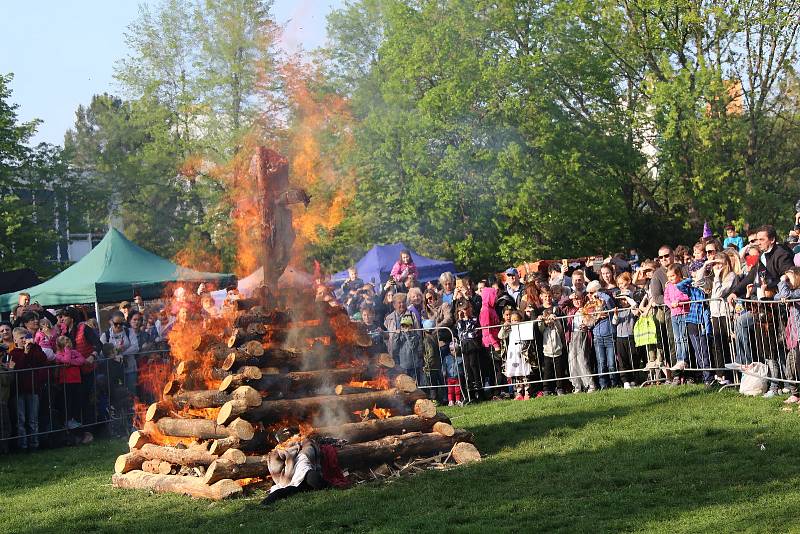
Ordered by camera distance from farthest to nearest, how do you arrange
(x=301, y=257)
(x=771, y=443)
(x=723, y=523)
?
(x=301, y=257) → (x=771, y=443) → (x=723, y=523)

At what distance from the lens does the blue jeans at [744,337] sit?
14.3 metres

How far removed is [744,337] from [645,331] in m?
2.12

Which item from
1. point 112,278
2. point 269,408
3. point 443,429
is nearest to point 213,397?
point 269,408

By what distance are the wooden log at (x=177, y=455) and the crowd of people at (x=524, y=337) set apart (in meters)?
1.86

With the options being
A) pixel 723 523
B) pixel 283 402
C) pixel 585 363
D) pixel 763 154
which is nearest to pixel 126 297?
pixel 585 363

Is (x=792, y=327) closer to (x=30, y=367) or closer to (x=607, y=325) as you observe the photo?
(x=607, y=325)

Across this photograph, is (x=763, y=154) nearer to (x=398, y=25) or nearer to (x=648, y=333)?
(x=398, y=25)

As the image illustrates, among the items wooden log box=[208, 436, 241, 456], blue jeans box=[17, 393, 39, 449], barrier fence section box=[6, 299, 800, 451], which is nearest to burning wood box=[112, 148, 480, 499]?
wooden log box=[208, 436, 241, 456]

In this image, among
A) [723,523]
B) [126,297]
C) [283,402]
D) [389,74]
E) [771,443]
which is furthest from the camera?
[389,74]

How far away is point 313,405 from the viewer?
11.8 meters

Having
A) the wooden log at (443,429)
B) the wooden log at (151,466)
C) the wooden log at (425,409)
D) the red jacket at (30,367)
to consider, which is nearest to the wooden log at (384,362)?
the wooden log at (425,409)

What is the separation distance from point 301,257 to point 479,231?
942 inches

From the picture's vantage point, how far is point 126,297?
25000 mm

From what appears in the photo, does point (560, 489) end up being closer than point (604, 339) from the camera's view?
Yes
